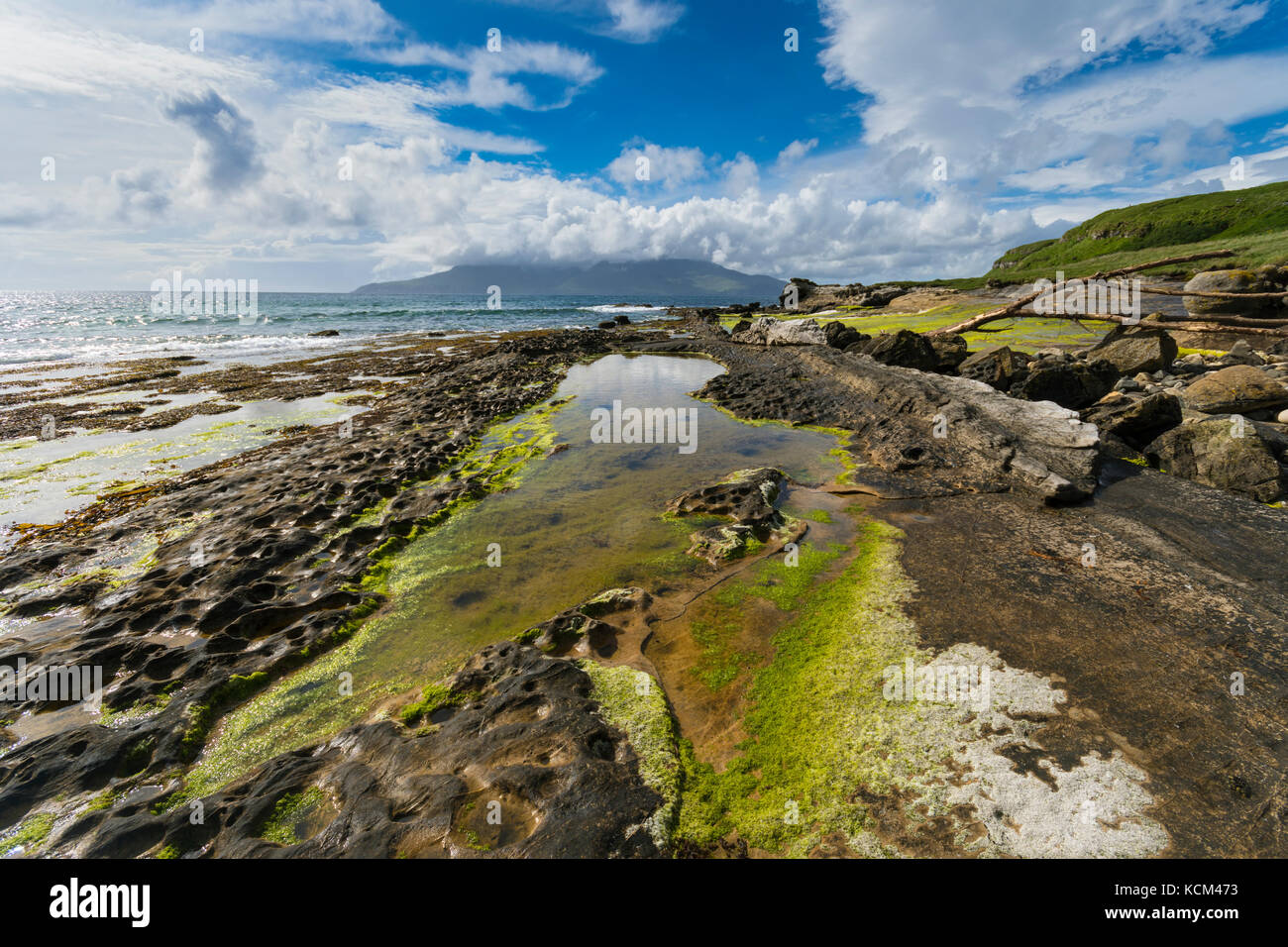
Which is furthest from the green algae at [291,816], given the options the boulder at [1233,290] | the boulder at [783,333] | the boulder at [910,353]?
the boulder at [1233,290]

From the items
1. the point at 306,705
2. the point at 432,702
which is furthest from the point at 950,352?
the point at 306,705

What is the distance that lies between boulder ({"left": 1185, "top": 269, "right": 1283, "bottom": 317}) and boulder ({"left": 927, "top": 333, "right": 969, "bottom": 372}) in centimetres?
976

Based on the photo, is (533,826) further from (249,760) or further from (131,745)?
(131,745)

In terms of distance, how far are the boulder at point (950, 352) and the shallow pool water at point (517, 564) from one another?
9.33m

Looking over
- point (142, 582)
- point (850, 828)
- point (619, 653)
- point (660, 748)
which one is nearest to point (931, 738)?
point (850, 828)

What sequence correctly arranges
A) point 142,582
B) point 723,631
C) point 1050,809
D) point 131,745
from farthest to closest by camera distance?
point 142,582 < point 723,631 < point 131,745 < point 1050,809

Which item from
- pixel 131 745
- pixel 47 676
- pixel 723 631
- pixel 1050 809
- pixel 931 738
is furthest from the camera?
pixel 723 631

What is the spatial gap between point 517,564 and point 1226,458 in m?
13.7

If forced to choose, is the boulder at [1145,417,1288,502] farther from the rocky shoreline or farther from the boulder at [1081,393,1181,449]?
the boulder at [1081,393,1181,449]

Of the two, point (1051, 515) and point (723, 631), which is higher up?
point (1051, 515)

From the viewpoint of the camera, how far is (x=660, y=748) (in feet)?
15.4

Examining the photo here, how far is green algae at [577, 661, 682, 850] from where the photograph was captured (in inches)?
159

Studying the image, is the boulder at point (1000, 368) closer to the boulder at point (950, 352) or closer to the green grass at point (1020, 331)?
the boulder at point (950, 352)

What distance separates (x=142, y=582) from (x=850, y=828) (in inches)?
435
